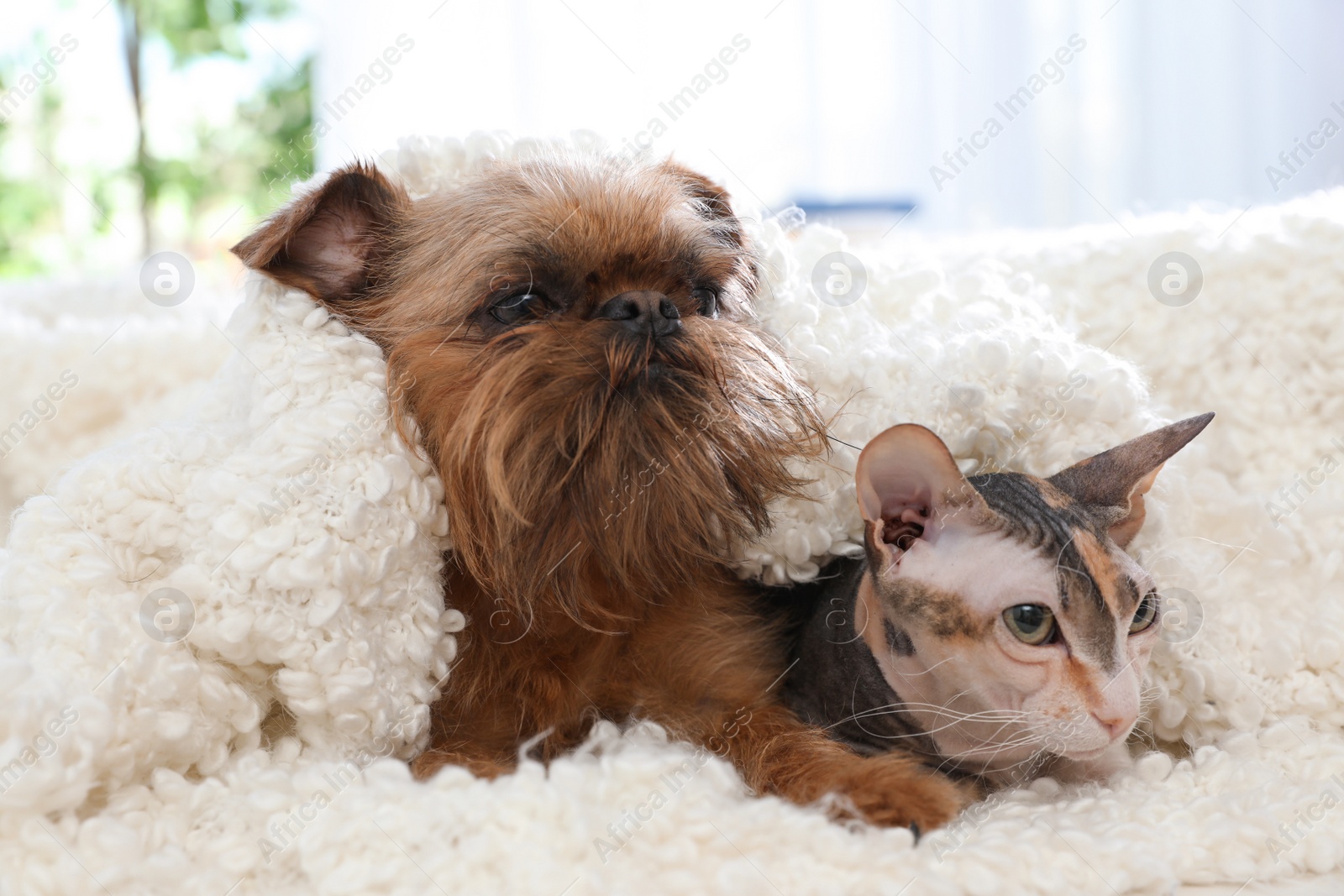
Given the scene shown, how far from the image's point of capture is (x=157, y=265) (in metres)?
2.85

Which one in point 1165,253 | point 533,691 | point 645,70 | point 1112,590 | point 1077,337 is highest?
point 645,70

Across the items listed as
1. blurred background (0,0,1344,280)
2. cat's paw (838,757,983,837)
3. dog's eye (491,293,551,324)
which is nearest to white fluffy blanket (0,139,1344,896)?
cat's paw (838,757,983,837)

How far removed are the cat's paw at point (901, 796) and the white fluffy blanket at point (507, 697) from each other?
3 centimetres

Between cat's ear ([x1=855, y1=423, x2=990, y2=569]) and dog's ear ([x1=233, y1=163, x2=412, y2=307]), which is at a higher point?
dog's ear ([x1=233, y1=163, x2=412, y2=307])

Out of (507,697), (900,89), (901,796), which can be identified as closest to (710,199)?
(507,697)

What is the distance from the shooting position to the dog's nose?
121cm

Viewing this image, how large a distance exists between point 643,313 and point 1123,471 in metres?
0.56

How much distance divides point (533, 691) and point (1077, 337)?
1.02 m

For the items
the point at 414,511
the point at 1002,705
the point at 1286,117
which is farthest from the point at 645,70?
the point at 1002,705

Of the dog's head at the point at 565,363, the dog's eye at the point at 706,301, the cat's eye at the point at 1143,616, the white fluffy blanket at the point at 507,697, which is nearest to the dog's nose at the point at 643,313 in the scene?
the dog's head at the point at 565,363

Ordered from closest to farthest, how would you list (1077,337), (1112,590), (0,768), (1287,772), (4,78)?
(0,768) → (1112,590) → (1287,772) → (1077,337) → (4,78)

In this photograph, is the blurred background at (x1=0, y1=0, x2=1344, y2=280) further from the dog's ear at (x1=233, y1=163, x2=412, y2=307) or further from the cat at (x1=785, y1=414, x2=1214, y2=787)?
the cat at (x1=785, y1=414, x2=1214, y2=787)

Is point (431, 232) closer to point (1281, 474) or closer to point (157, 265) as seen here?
point (1281, 474)

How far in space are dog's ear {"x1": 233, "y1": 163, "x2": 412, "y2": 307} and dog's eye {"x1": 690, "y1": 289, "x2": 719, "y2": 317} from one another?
41cm
